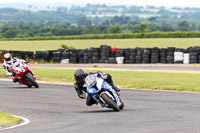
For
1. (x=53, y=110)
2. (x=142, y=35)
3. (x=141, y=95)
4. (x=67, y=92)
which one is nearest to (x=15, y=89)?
(x=67, y=92)

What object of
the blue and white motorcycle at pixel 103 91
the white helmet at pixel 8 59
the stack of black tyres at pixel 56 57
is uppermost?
the white helmet at pixel 8 59

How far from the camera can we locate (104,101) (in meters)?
11.9

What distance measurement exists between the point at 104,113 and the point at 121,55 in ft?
89.2

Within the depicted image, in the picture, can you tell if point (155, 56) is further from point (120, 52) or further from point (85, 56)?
point (85, 56)

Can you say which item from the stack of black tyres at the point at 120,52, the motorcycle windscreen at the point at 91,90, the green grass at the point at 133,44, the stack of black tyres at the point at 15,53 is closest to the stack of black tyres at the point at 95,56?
the stack of black tyres at the point at 120,52

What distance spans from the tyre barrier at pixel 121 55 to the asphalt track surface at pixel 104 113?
19.6 m

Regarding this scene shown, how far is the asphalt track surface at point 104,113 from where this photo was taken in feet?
30.6

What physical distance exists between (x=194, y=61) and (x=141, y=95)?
20687mm

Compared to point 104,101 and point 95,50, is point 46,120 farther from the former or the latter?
point 95,50

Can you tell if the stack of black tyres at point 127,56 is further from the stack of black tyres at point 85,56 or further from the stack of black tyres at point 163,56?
the stack of black tyres at point 85,56

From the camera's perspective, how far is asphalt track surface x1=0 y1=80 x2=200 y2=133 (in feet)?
30.6

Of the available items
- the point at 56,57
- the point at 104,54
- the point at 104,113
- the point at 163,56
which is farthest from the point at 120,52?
the point at 104,113

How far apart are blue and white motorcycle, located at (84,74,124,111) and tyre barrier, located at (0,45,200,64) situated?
24.6m

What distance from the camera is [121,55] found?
38.9 meters
